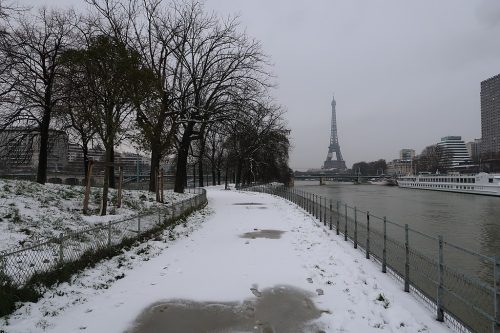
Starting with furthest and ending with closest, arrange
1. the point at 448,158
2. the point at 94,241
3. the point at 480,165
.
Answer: the point at 448,158
the point at 480,165
the point at 94,241

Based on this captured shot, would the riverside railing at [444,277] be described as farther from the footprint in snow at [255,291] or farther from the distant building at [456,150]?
→ the distant building at [456,150]

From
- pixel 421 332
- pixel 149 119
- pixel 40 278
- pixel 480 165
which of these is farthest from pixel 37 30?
pixel 480 165

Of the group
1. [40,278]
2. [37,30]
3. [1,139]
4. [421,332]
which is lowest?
[421,332]

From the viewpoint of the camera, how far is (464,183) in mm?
71375

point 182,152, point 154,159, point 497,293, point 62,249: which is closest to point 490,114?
point 182,152

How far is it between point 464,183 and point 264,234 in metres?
69.1

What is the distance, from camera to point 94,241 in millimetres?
8867

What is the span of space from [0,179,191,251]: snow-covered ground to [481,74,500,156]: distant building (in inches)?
5971

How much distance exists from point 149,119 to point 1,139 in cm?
1282

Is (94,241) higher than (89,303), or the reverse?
(94,241)

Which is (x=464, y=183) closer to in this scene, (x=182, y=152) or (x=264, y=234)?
(x=182, y=152)

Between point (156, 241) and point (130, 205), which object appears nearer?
point (156, 241)

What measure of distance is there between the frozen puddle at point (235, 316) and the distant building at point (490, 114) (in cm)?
15446

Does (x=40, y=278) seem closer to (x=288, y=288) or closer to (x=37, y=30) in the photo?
(x=288, y=288)
